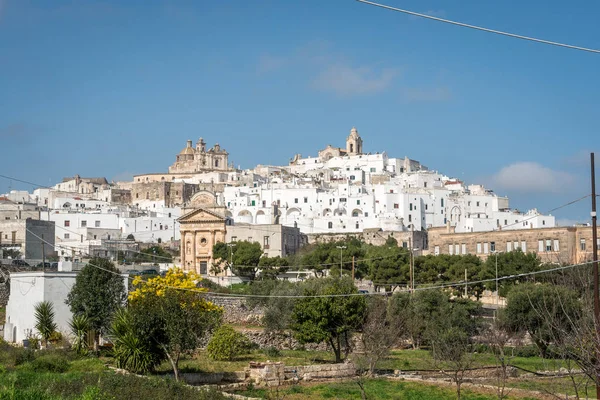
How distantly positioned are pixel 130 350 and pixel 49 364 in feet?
8.18

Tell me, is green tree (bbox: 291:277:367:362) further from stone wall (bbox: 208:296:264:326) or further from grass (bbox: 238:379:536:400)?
stone wall (bbox: 208:296:264:326)

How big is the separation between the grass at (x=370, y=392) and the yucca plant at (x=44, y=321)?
10.2 metres

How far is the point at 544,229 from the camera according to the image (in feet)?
208

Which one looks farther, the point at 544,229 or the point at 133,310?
the point at 544,229

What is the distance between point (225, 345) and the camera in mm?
35281

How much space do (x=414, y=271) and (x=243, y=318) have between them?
505 inches

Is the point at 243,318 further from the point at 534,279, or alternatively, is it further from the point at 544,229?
the point at 544,229

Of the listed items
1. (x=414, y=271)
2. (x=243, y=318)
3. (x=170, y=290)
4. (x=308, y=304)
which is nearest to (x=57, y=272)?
(x=170, y=290)

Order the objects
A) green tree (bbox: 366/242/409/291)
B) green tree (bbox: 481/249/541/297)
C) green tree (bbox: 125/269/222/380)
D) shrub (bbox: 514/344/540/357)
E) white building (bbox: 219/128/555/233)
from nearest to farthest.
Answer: green tree (bbox: 125/269/222/380) → shrub (bbox: 514/344/540/357) → green tree (bbox: 481/249/541/297) → green tree (bbox: 366/242/409/291) → white building (bbox: 219/128/555/233)

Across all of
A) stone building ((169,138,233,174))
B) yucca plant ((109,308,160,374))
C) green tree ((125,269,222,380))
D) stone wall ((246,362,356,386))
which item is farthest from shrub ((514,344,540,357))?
stone building ((169,138,233,174))

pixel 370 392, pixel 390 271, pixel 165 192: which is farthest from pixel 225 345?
pixel 165 192

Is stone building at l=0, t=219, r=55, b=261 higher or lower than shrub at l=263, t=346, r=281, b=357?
higher

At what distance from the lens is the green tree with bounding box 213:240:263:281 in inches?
2468

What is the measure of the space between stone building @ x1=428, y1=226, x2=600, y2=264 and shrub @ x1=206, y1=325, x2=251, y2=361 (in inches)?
1091
